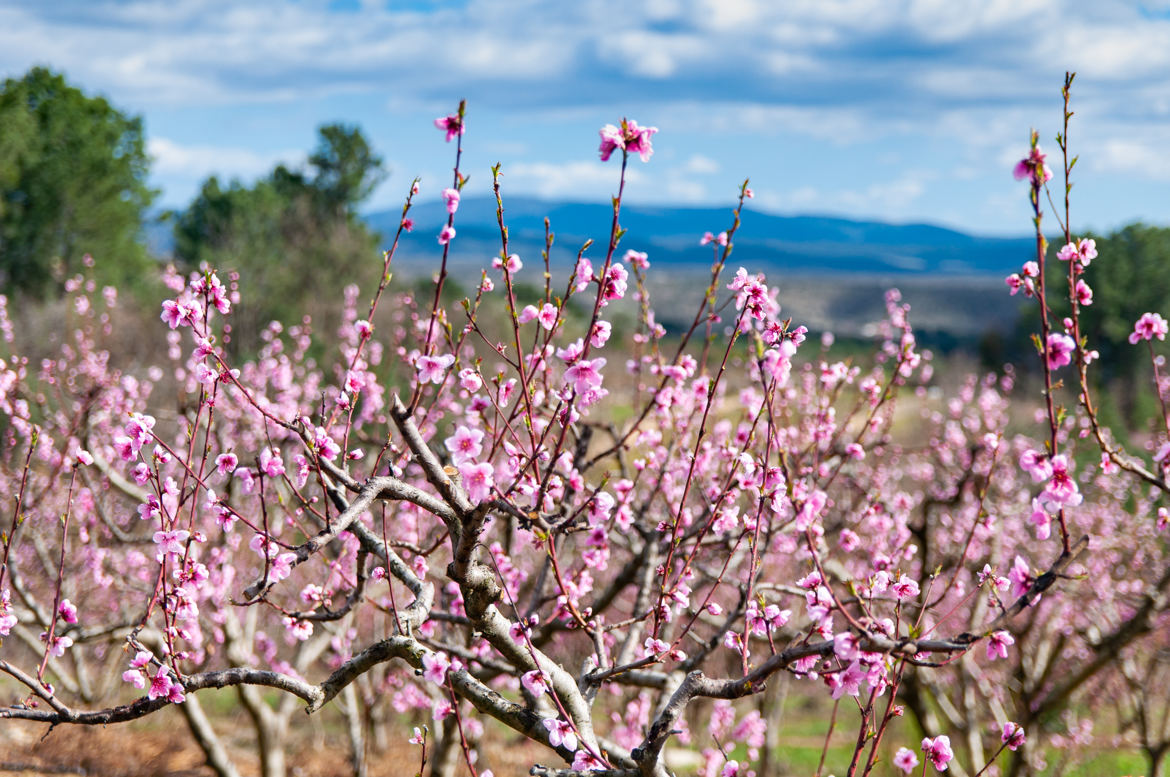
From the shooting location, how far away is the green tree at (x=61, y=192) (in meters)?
29.7

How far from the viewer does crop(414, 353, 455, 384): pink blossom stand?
245cm

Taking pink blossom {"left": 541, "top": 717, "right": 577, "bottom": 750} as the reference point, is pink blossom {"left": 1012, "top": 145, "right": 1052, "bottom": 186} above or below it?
above

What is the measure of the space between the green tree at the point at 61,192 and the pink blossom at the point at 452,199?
31229mm

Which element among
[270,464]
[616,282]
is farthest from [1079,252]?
[270,464]

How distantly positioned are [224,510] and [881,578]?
2.42 meters

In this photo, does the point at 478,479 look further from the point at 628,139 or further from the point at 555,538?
the point at 555,538

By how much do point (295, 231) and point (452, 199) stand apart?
125 feet

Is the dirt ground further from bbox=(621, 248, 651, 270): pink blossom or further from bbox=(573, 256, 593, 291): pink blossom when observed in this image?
bbox=(573, 256, 593, 291): pink blossom

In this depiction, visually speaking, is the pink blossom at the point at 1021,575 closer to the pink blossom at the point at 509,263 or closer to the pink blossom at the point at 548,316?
the pink blossom at the point at 548,316

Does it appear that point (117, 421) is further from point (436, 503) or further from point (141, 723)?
point (436, 503)

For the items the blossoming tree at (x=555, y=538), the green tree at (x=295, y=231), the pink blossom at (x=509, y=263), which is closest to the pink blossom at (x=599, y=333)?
the blossoming tree at (x=555, y=538)

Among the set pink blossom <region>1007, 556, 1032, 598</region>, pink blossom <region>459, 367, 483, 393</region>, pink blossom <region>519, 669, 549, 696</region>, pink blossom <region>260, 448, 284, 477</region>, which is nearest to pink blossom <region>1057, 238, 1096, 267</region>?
pink blossom <region>1007, 556, 1032, 598</region>

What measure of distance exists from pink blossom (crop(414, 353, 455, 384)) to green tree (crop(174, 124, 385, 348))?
30975mm

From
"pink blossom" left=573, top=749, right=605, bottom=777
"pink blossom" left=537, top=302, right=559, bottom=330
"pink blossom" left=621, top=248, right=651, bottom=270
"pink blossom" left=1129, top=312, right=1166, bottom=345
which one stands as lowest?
"pink blossom" left=573, top=749, right=605, bottom=777
